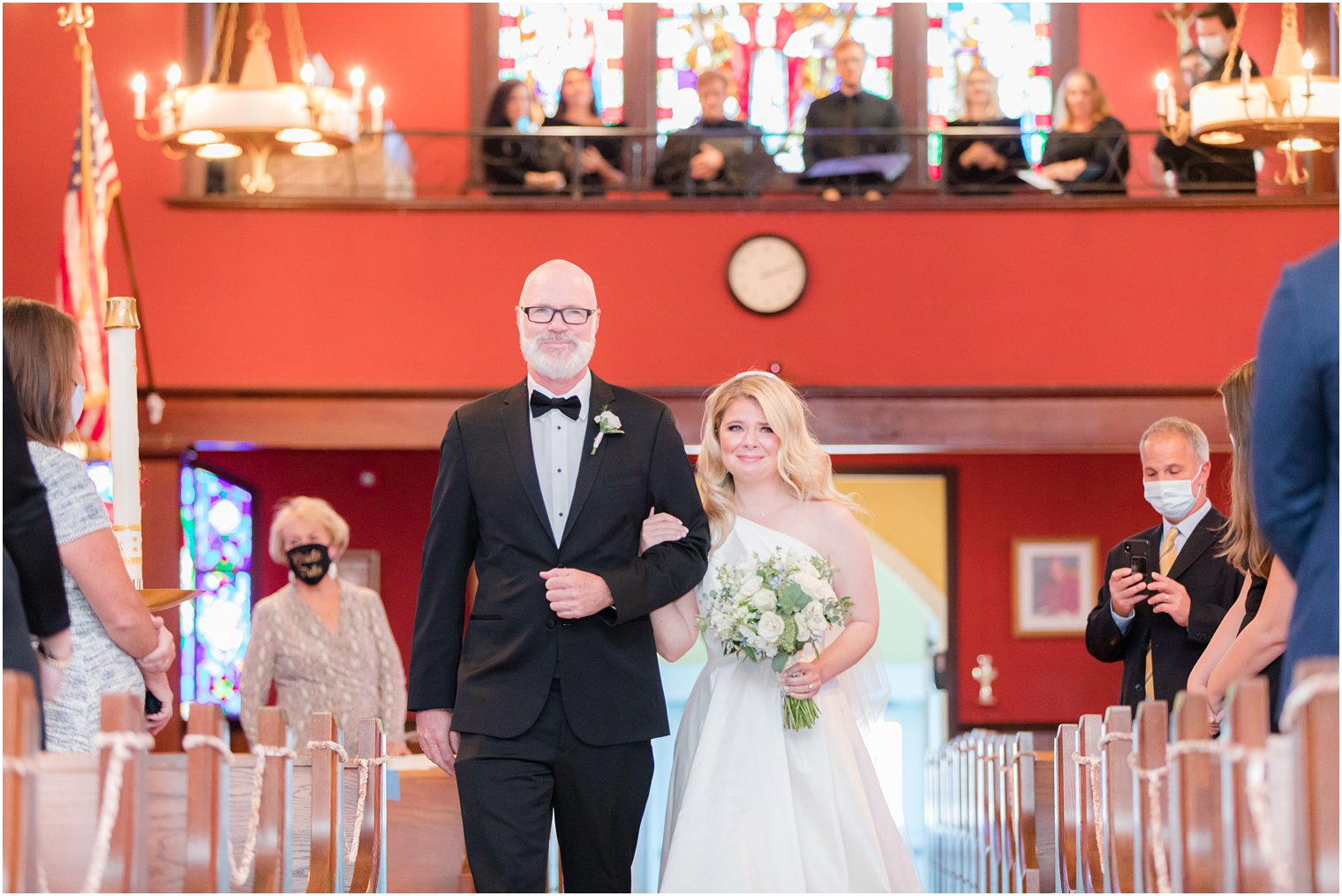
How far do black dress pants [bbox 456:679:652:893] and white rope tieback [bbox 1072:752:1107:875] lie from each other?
3.36ft

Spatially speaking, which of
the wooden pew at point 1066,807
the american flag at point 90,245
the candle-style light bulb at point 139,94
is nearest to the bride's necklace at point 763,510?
the wooden pew at point 1066,807

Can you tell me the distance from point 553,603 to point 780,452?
996 mm

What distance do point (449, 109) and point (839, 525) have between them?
27.8 feet

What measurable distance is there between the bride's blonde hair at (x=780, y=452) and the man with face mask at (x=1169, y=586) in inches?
37.8

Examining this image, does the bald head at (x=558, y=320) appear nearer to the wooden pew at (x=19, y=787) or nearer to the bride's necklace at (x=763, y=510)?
the bride's necklace at (x=763, y=510)

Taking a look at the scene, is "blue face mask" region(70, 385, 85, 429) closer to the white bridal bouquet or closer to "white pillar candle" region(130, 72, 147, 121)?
the white bridal bouquet

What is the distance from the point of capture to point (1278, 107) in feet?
24.4

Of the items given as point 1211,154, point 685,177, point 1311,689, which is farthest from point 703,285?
point 1311,689

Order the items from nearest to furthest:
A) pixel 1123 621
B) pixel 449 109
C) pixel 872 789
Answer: pixel 872 789 → pixel 1123 621 → pixel 449 109

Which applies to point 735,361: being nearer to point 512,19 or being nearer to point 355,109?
point 355,109

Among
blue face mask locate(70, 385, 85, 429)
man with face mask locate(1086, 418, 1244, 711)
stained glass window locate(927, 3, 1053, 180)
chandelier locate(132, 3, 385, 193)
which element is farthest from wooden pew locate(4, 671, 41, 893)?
stained glass window locate(927, 3, 1053, 180)

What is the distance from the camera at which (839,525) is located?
439cm

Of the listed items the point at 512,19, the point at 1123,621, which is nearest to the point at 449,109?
the point at 512,19

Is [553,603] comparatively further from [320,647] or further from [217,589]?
[217,589]
